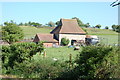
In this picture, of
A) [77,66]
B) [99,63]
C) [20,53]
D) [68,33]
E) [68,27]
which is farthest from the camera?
[68,27]

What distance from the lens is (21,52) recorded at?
922 centimetres

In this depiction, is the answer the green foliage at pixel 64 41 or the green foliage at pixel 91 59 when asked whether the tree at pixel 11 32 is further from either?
the green foliage at pixel 91 59

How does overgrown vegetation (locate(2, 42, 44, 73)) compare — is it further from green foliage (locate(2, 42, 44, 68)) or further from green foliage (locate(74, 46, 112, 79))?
green foliage (locate(74, 46, 112, 79))

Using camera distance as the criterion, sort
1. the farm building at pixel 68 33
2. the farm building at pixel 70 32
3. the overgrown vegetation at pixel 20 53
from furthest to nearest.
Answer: the farm building at pixel 70 32 < the farm building at pixel 68 33 < the overgrown vegetation at pixel 20 53

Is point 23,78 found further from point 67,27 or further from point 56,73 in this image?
point 67,27

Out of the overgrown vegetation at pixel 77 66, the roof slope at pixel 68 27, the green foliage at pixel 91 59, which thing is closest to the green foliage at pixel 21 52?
the overgrown vegetation at pixel 77 66

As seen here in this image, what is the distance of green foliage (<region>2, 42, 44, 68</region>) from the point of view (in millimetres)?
9164

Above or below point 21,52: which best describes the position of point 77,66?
below

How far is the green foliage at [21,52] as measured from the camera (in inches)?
361

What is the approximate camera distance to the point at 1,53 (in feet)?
32.5

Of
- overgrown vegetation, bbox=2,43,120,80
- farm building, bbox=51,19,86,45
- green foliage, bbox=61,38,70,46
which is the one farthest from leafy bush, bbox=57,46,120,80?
farm building, bbox=51,19,86,45

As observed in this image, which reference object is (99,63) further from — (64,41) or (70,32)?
(70,32)

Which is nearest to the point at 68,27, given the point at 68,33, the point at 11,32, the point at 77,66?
the point at 68,33

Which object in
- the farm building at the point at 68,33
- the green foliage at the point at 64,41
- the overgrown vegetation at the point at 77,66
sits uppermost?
the overgrown vegetation at the point at 77,66
